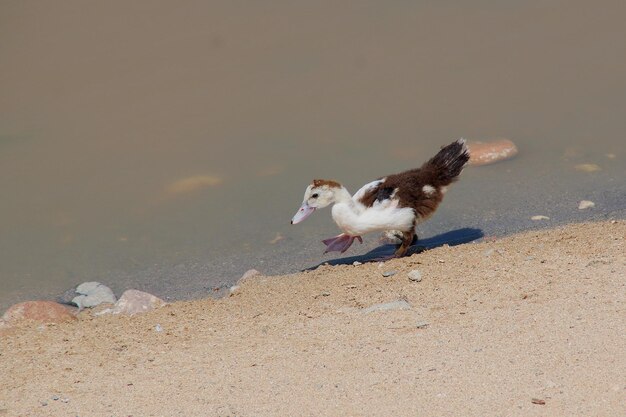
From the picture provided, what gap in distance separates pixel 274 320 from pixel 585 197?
4.45 meters

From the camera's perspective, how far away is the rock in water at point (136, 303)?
8.52 m

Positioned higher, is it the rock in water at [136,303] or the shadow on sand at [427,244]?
the rock in water at [136,303]

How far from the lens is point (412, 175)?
8.88m

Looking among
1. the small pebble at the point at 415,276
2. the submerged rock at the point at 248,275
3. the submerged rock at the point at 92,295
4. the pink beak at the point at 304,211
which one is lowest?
the submerged rock at the point at 248,275

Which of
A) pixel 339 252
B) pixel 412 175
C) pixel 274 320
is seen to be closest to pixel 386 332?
pixel 274 320

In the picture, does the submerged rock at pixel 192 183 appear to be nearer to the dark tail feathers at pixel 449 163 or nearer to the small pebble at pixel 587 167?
the dark tail feathers at pixel 449 163

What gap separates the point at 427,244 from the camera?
950 centimetres

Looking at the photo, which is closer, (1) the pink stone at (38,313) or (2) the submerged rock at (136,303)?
(1) the pink stone at (38,313)

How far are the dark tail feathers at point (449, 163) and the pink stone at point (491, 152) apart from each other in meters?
1.95

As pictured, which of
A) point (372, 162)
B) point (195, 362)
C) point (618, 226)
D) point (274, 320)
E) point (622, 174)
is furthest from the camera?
point (372, 162)

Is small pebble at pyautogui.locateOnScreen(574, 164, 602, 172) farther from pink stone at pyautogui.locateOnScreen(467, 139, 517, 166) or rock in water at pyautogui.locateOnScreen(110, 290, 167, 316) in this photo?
rock in water at pyautogui.locateOnScreen(110, 290, 167, 316)

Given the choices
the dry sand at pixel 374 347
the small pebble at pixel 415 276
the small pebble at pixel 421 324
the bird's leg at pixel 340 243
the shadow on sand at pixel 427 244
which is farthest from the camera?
the shadow on sand at pixel 427 244

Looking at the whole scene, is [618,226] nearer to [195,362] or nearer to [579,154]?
[579,154]

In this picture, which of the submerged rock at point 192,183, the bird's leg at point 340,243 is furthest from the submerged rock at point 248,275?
the submerged rock at point 192,183
